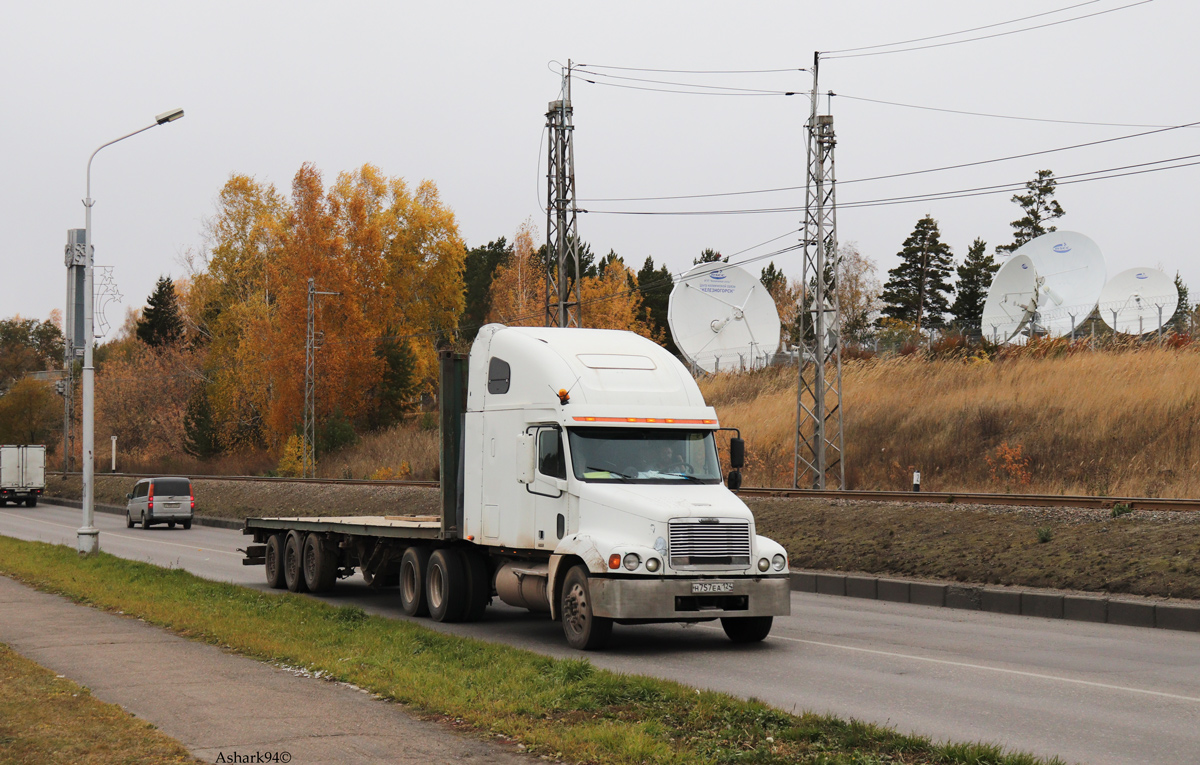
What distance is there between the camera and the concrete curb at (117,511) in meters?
38.5

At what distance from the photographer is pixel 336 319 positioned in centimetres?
5891

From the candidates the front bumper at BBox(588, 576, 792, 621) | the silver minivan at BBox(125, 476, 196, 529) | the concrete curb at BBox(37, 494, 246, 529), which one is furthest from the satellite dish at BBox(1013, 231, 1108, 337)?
the front bumper at BBox(588, 576, 792, 621)

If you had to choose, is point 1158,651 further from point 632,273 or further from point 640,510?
point 632,273

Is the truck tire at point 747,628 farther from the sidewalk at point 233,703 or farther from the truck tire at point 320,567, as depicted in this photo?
the truck tire at point 320,567

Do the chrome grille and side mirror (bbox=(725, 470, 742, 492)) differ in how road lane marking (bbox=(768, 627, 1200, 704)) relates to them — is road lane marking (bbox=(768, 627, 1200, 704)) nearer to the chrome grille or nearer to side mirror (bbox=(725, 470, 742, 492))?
the chrome grille

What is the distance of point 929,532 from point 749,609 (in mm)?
8923

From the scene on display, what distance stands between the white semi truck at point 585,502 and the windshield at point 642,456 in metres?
0.01

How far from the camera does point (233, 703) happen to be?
26.7 ft

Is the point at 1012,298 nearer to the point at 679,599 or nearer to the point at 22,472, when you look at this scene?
the point at 679,599

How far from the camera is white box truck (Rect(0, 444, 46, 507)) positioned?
5497cm

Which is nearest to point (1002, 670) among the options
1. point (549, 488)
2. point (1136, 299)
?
point (549, 488)

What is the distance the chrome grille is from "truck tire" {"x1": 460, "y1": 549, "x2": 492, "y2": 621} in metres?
3.40

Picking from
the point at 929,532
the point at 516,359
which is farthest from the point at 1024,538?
the point at 516,359

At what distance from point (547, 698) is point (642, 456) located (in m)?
4.44
